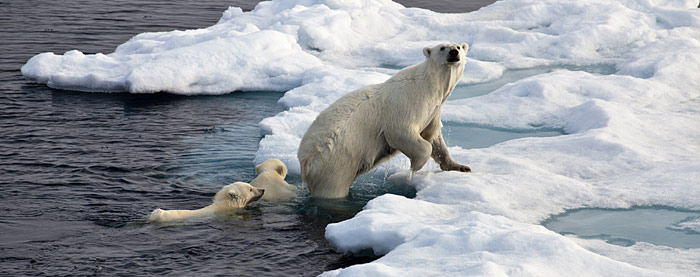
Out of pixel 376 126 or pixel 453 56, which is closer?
pixel 453 56

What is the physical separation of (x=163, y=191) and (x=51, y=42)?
953cm

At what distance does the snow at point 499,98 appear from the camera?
5.25 metres

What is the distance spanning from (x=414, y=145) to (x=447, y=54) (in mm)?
871

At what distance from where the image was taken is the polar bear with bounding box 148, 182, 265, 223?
632 cm

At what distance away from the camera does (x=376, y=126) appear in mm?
6941

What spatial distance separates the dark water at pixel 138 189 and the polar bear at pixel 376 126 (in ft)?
1.06

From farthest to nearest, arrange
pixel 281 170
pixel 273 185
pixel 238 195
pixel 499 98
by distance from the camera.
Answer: pixel 499 98 → pixel 281 170 → pixel 273 185 → pixel 238 195

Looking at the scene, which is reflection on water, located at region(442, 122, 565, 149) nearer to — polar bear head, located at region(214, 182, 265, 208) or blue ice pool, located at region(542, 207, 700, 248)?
blue ice pool, located at region(542, 207, 700, 248)

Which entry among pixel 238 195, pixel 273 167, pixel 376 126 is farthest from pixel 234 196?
pixel 376 126

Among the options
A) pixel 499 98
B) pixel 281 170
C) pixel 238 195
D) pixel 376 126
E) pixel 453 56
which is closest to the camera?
pixel 453 56

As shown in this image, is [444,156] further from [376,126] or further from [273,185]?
[273,185]

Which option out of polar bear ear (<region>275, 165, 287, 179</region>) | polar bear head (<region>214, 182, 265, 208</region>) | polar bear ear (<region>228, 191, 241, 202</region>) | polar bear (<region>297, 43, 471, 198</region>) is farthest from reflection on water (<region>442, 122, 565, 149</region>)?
polar bear ear (<region>228, 191, 241, 202</region>)

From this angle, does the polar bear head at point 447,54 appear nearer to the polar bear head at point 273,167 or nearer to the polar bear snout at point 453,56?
the polar bear snout at point 453,56

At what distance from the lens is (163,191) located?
288 inches
